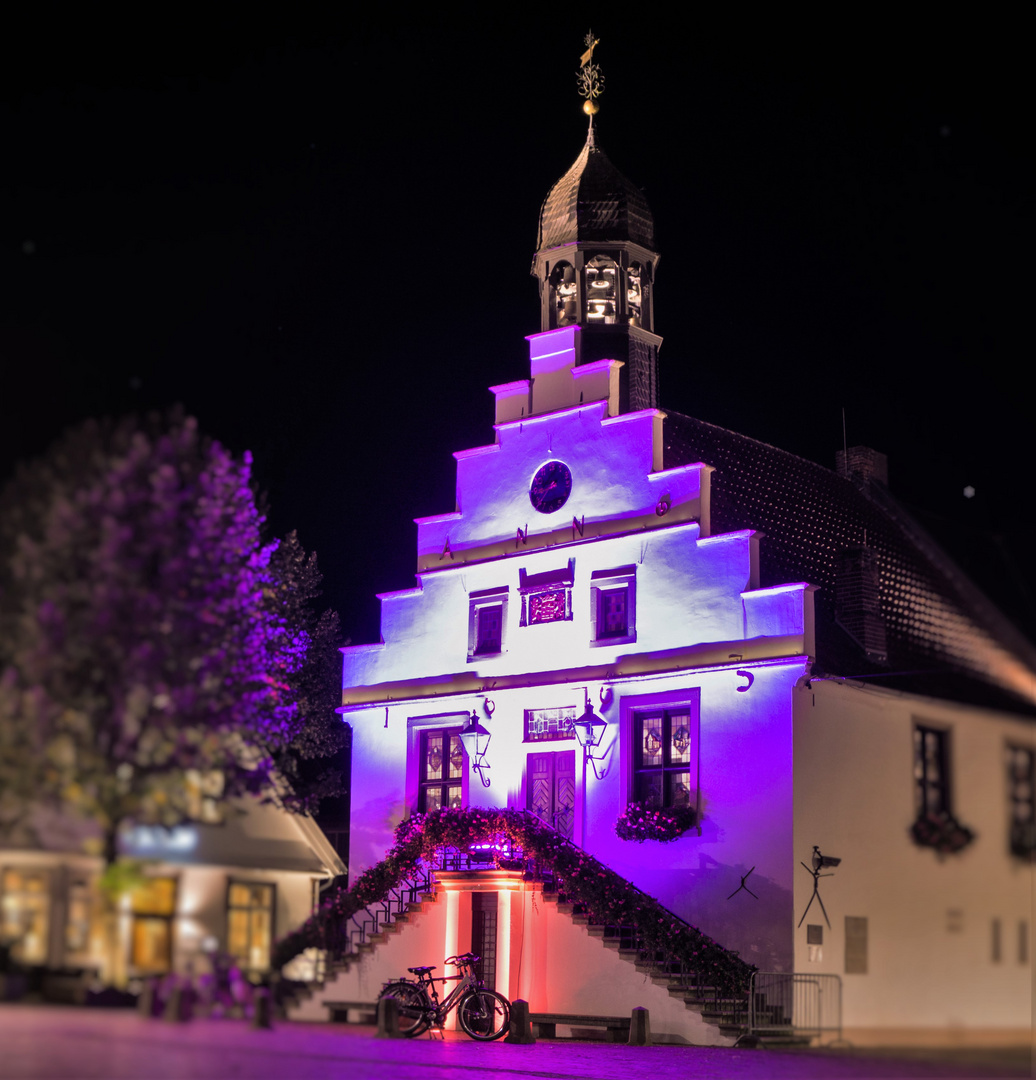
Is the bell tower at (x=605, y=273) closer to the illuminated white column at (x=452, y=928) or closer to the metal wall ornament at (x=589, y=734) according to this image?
the metal wall ornament at (x=589, y=734)

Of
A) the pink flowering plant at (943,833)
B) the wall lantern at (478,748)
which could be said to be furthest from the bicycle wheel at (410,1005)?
the pink flowering plant at (943,833)

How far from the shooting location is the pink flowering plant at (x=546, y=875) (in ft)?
65.2

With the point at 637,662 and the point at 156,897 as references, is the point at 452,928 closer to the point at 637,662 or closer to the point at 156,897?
the point at 637,662

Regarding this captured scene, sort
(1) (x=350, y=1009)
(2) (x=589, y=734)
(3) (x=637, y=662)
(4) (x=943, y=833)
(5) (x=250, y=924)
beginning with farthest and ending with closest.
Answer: (2) (x=589, y=734) → (3) (x=637, y=662) → (1) (x=350, y=1009) → (4) (x=943, y=833) → (5) (x=250, y=924)

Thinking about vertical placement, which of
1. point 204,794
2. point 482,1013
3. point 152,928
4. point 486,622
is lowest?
point 482,1013

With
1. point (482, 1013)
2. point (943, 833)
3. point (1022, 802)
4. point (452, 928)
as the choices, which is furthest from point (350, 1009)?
point (1022, 802)

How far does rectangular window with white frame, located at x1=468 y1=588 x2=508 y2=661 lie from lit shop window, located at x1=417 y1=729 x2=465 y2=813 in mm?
1469

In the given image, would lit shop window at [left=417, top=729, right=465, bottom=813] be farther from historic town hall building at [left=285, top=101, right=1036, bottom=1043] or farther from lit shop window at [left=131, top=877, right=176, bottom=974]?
lit shop window at [left=131, top=877, right=176, bottom=974]

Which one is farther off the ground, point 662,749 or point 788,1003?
point 662,749

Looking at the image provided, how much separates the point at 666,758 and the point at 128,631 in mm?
12833

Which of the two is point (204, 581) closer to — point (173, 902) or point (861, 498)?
point (173, 902)

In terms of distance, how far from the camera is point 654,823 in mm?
22047

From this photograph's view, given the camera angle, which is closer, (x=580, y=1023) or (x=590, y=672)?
(x=580, y=1023)

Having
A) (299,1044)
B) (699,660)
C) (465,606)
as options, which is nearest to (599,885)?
(699,660)
